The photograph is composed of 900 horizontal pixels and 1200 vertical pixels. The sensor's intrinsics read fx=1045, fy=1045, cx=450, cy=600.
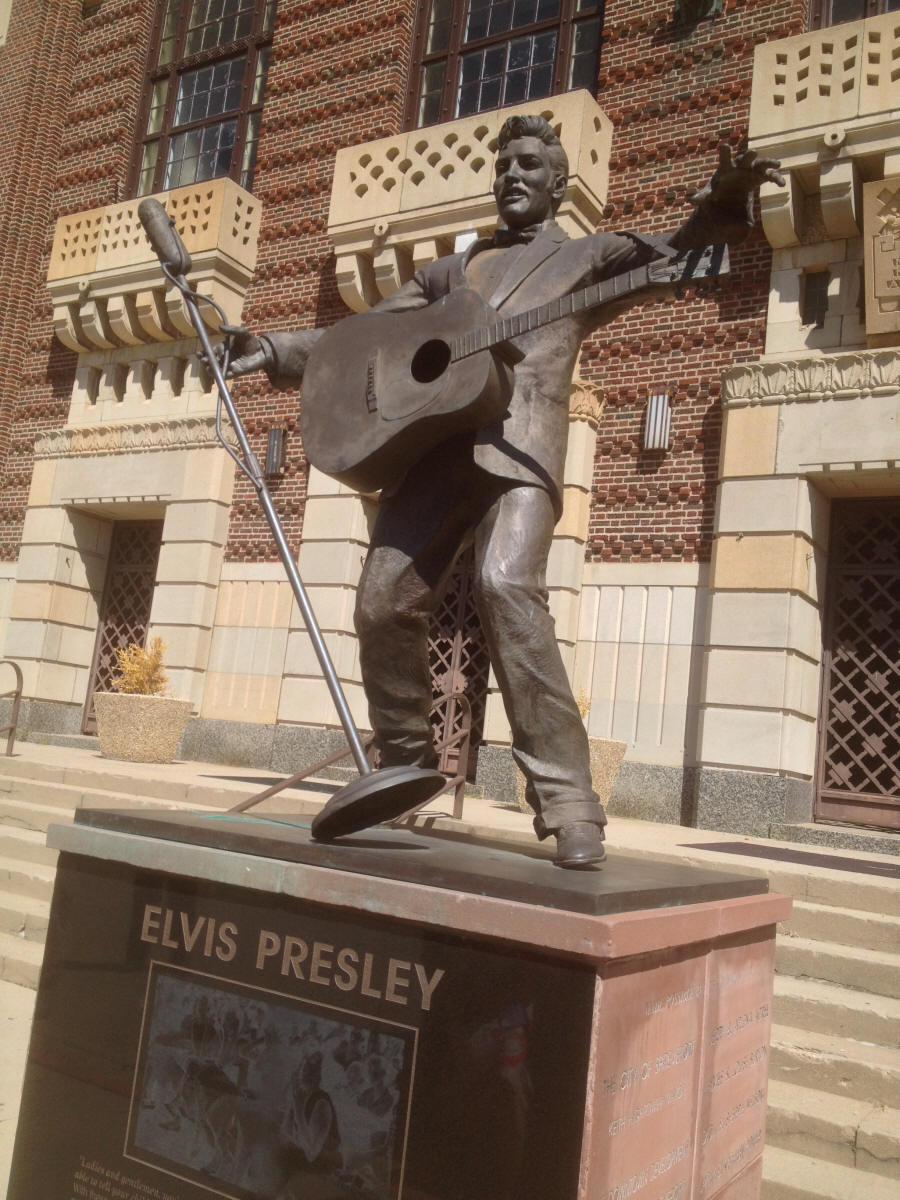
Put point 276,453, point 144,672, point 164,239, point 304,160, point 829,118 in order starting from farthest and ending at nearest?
point 304,160
point 276,453
point 144,672
point 829,118
point 164,239

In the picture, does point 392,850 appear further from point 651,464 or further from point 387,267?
point 387,267

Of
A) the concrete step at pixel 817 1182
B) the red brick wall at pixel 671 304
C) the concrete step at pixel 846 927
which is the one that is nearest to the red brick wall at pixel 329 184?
the red brick wall at pixel 671 304

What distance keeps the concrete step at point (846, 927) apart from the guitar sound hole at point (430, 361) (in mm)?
3673

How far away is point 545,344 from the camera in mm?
3721

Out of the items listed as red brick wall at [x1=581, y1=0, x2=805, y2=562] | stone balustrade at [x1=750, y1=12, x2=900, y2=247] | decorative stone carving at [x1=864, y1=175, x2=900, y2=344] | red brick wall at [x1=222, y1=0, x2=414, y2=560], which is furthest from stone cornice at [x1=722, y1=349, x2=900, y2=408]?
red brick wall at [x1=222, y1=0, x2=414, y2=560]

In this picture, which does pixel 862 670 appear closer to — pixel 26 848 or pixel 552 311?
pixel 26 848

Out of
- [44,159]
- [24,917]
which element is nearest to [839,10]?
[24,917]

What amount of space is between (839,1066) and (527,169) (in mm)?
3844

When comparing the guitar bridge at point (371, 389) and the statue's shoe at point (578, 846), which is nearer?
the statue's shoe at point (578, 846)

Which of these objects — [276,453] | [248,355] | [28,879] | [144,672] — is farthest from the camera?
[276,453]

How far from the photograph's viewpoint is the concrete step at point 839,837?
899 cm

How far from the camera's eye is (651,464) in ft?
36.0

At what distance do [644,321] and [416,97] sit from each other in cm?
528

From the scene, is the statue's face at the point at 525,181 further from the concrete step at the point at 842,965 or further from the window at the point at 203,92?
the window at the point at 203,92
